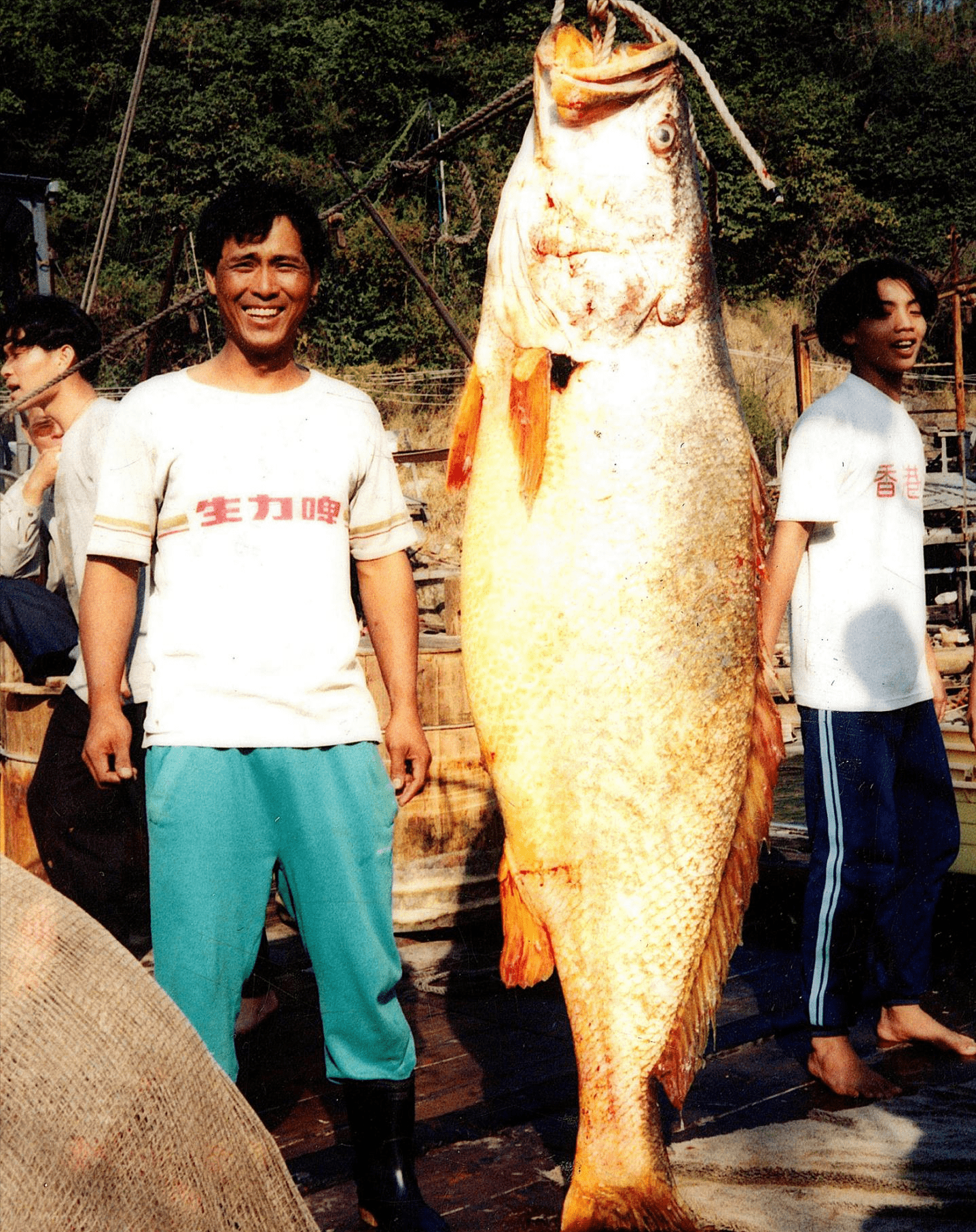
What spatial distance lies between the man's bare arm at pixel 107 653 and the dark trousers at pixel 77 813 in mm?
1104

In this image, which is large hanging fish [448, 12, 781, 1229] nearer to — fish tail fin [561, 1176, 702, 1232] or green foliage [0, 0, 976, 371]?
fish tail fin [561, 1176, 702, 1232]

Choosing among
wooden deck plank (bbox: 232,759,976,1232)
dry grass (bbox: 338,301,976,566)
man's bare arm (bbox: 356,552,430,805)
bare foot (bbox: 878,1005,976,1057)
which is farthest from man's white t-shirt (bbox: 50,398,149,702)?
dry grass (bbox: 338,301,976,566)

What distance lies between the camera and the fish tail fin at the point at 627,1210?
2146 mm

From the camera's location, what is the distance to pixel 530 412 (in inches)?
88.4

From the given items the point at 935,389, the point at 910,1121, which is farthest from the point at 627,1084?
the point at 935,389

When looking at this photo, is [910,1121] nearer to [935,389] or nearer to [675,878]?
[675,878]

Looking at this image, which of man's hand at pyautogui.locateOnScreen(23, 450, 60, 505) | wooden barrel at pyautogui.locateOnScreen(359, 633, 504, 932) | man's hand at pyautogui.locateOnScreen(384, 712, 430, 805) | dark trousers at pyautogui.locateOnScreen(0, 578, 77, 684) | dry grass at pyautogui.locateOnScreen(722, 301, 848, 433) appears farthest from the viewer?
dry grass at pyautogui.locateOnScreen(722, 301, 848, 433)

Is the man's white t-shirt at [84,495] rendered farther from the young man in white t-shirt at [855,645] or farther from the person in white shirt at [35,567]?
the young man in white t-shirt at [855,645]

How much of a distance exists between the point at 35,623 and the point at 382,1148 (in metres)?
2.52

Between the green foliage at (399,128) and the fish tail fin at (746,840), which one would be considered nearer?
the fish tail fin at (746,840)

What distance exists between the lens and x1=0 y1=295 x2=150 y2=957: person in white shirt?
3727 mm

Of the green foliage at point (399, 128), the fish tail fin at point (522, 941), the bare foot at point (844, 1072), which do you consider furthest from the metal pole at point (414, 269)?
the green foliage at point (399, 128)

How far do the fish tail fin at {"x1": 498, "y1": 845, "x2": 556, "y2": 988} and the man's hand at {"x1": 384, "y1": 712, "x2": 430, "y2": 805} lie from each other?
1.80ft

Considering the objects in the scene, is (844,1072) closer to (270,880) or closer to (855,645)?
(855,645)
